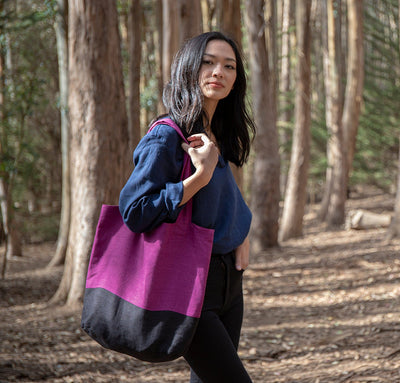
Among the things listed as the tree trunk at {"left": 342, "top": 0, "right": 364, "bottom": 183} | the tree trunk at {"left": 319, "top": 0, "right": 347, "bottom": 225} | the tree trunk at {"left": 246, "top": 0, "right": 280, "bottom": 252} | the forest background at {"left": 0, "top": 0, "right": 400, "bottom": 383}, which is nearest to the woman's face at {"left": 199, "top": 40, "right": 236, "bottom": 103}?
the forest background at {"left": 0, "top": 0, "right": 400, "bottom": 383}

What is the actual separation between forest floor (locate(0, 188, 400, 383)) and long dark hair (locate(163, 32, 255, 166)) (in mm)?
2292

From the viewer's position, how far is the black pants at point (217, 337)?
72.5 inches

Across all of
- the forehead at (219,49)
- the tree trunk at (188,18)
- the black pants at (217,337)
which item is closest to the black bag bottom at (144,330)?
the black pants at (217,337)

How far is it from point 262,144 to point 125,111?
15.2 ft

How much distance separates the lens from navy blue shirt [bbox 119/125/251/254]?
176 cm

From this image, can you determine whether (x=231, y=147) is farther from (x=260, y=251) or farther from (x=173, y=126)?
(x=260, y=251)

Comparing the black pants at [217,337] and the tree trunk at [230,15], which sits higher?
the tree trunk at [230,15]

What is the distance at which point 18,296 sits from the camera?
7.57 metres

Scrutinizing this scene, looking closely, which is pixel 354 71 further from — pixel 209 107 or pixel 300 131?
pixel 209 107

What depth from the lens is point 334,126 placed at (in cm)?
1268

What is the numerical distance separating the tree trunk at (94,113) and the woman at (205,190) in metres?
3.49

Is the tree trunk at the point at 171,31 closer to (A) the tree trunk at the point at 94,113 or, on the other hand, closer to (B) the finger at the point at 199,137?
(A) the tree trunk at the point at 94,113

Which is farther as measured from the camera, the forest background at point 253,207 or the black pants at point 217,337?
the forest background at point 253,207

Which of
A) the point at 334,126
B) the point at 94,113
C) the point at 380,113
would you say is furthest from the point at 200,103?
the point at 380,113
